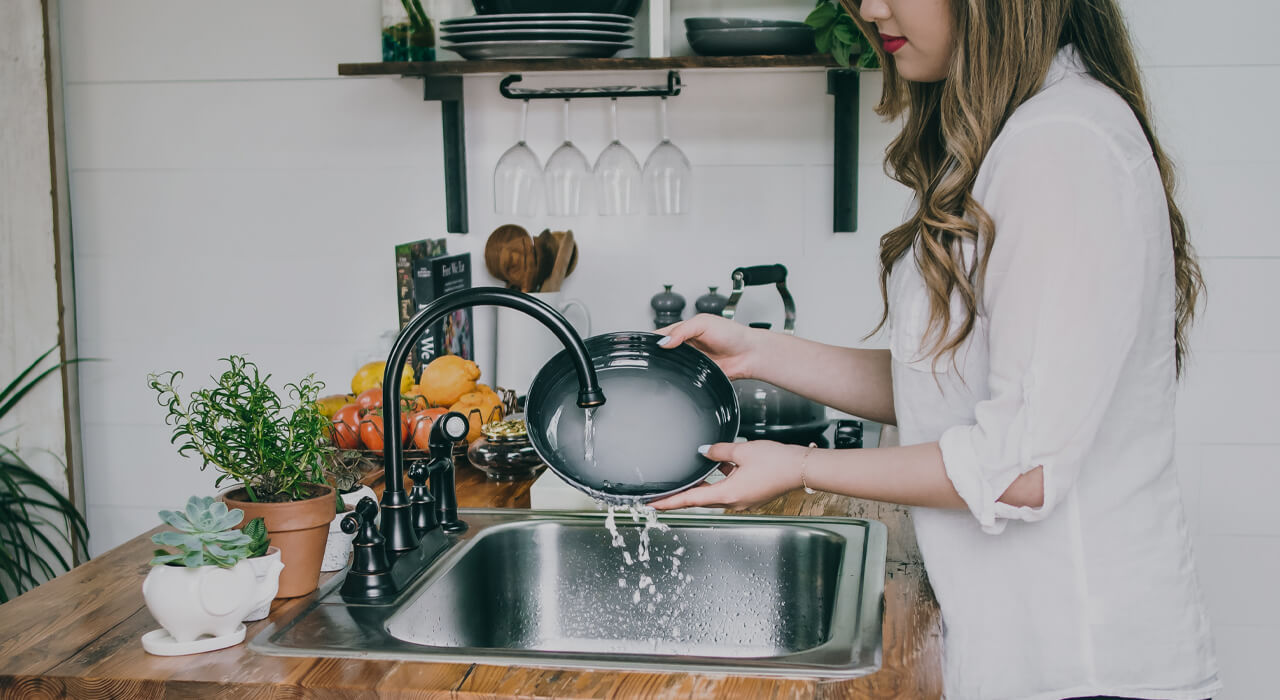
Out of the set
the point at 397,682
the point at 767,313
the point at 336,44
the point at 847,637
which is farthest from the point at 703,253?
the point at 397,682

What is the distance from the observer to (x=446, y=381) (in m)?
1.90

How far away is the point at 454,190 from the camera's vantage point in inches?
92.0

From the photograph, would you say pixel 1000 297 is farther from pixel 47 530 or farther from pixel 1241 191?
pixel 47 530

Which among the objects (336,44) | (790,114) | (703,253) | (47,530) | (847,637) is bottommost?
(47,530)

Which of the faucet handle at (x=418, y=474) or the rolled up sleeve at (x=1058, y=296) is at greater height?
the rolled up sleeve at (x=1058, y=296)

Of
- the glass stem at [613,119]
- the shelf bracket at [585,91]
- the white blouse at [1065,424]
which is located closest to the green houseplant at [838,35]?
the shelf bracket at [585,91]

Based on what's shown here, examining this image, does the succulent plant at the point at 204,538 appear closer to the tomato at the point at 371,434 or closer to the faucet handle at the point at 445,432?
the faucet handle at the point at 445,432

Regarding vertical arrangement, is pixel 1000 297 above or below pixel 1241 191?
below

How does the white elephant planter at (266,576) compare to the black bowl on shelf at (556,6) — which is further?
the black bowl on shelf at (556,6)

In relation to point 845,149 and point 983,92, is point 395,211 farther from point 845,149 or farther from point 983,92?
point 983,92

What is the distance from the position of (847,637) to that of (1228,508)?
1.47m

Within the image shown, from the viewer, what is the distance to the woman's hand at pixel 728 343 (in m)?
1.49

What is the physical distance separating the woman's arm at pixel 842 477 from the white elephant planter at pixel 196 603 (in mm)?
428

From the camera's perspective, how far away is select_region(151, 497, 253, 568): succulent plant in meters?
1.06
